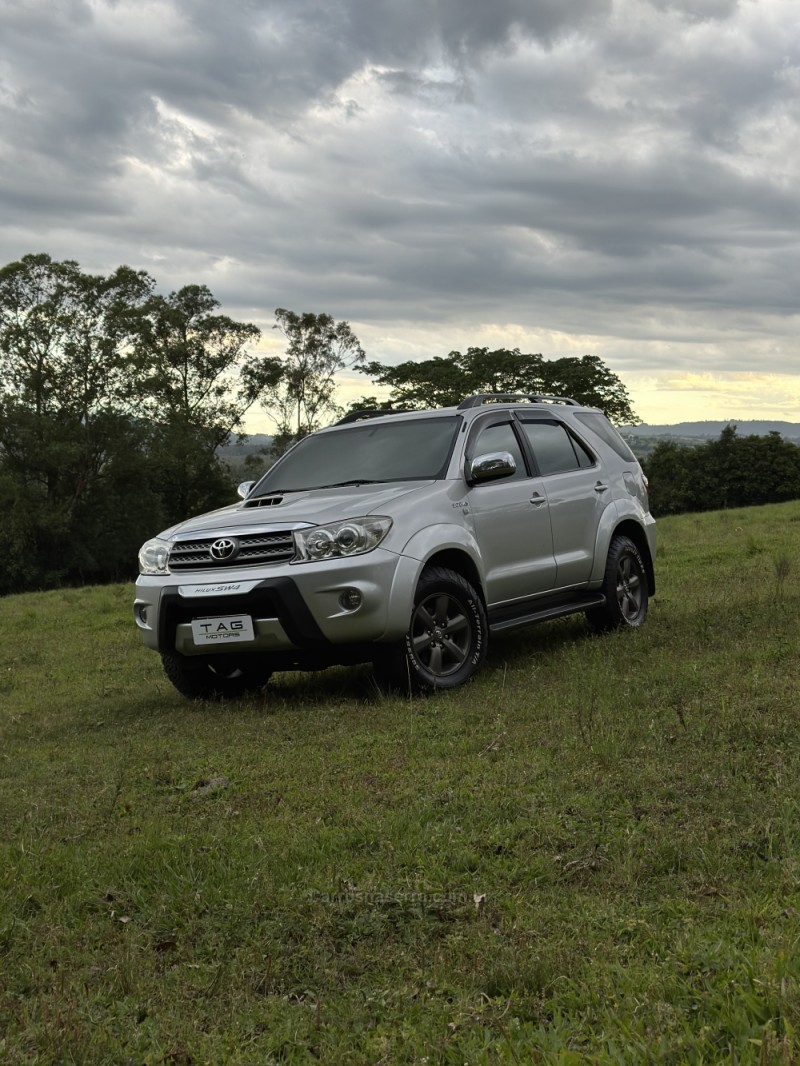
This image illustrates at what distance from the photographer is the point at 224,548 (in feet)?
23.6

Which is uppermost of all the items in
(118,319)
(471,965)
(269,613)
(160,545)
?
(118,319)

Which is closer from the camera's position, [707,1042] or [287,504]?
[707,1042]

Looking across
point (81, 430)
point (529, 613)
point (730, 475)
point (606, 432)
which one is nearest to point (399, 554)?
point (529, 613)

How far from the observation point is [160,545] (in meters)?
7.60

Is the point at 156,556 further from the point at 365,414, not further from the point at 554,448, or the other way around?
the point at 554,448

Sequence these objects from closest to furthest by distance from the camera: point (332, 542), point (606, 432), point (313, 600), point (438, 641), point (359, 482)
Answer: point (313, 600)
point (332, 542)
point (438, 641)
point (359, 482)
point (606, 432)

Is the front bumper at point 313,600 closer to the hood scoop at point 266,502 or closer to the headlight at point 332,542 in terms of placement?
the headlight at point 332,542

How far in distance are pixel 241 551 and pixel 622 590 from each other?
12.5 feet

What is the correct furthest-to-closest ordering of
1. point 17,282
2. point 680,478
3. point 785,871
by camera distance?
1. point 680,478
2. point 17,282
3. point 785,871

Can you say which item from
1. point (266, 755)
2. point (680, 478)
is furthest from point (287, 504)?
point (680, 478)

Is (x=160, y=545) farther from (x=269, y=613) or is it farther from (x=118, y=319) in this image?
(x=118, y=319)

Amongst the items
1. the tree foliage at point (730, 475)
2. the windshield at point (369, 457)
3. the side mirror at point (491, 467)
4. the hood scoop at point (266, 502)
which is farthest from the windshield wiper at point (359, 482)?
the tree foliage at point (730, 475)

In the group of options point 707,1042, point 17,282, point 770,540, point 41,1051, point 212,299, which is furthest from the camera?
point 212,299

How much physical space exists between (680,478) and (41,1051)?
264 ft
